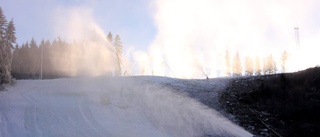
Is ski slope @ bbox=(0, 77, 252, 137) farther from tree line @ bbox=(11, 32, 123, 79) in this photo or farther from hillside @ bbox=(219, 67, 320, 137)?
tree line @ bbox=(11, 32, 123, 79)

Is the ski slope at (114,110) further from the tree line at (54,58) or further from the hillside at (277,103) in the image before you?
the tree line at (54,58)

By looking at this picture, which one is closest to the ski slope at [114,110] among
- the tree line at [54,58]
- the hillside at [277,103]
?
the hillside at [277,103]

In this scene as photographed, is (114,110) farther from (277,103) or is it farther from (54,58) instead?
(54,58)

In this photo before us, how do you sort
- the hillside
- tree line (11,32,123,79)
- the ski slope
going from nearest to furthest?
the ski slope < the hillside < tree line (11,32,123,79)

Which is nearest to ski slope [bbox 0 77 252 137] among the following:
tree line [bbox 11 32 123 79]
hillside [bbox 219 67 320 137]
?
hillside [bbox 219 67 320 137]

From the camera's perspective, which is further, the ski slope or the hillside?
the hillside

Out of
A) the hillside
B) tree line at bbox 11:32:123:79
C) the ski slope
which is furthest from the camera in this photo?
tree line at bbox 11:32:123:79

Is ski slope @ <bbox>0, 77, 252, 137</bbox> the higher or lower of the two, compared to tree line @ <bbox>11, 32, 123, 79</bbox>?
lower

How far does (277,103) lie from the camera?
2380 centimetres

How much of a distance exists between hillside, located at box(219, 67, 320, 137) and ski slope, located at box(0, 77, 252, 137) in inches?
53.0

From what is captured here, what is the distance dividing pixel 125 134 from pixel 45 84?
1544 centimetres

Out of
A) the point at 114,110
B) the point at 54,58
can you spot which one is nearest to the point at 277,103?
the point at 114,110

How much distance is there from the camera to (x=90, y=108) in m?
22.1

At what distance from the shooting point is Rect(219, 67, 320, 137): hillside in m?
20.1
